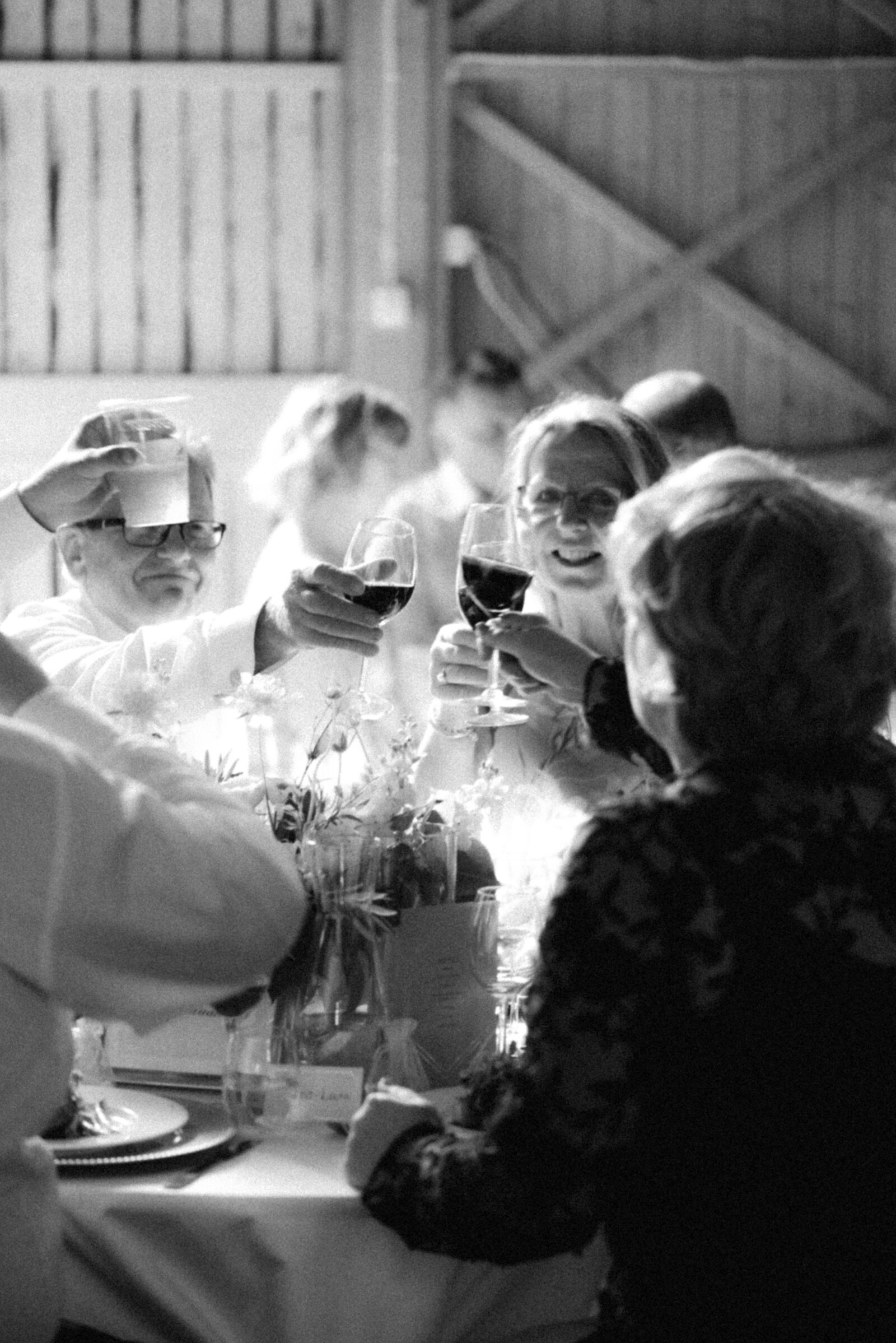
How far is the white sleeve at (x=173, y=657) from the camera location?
2285 mm

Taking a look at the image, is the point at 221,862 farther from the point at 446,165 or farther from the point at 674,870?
the point at 446,165

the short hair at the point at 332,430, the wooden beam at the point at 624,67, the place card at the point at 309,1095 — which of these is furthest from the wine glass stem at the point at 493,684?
the wooden beam at the point at 624,67

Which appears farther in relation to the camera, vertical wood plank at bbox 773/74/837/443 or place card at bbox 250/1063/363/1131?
vertical wood plank at bbox 773/74/837/443

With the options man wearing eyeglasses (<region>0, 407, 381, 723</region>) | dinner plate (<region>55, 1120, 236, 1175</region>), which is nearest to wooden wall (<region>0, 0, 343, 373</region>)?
man wearing eyeglasses (<region>0, 407, 381, 723</region>)

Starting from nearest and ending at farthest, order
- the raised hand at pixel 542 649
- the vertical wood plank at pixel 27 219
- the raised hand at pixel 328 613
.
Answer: the raised hand at pixel 542 649, the raised hand at pixel 328 613, the vertical wood plank at pixel 27 219

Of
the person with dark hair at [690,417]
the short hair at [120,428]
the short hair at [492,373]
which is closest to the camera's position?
the short hair at [120,428]

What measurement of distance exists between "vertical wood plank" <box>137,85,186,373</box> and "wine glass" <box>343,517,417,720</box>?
4.35 metres

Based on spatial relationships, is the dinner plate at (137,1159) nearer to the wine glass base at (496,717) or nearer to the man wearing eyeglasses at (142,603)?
the man wearing eyeglasses at (142,603)

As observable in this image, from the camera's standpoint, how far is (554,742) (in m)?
2.46

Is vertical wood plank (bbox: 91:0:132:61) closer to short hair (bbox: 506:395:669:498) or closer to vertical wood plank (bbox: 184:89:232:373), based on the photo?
vertical wood plank (bbox: 184:89:232:373)

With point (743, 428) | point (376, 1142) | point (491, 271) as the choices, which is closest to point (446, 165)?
point (491, 271)

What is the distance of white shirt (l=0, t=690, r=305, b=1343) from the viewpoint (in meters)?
1.29

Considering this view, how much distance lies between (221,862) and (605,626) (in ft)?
4.25

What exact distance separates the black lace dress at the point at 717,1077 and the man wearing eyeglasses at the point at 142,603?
64cm
